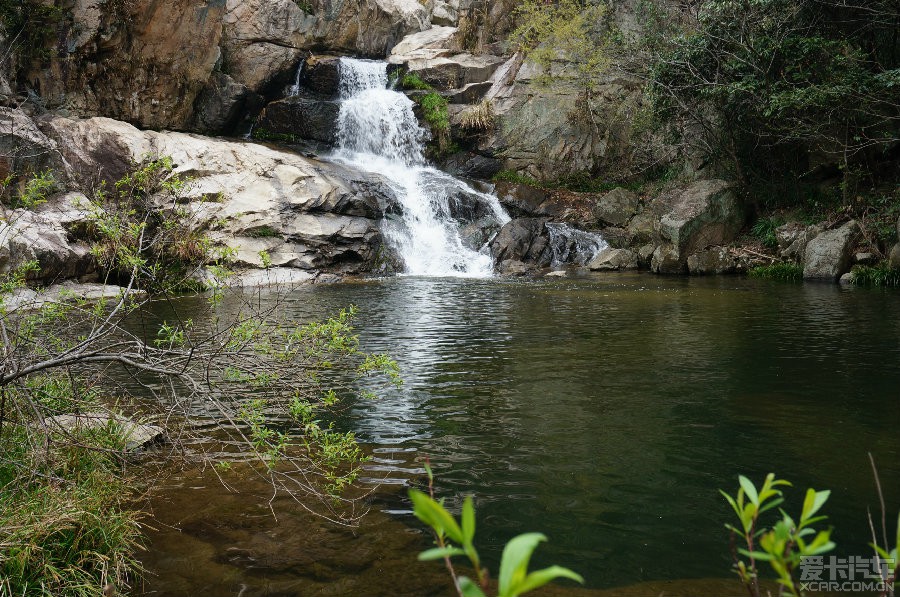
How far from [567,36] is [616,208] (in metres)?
9.28

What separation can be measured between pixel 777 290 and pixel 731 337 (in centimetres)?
681

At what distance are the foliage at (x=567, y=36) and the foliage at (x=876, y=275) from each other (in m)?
15.6

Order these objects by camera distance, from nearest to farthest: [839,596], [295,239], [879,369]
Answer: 1. [839,596]
2. [879,369]
3. [295,239]

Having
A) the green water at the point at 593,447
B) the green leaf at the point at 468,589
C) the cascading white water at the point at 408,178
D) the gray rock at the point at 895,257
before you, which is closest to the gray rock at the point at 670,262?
the cascading white water at the point at 408,178

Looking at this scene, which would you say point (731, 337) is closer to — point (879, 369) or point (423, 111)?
point (879, 369)

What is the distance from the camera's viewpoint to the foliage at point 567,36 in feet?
93.4

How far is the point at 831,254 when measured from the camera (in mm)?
16938

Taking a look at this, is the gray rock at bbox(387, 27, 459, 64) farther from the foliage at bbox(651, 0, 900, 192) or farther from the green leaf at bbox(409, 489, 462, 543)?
the green leaf at bbox(409, 489, 462, 543)

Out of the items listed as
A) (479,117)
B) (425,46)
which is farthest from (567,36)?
(425,46)

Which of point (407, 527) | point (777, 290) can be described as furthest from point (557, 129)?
point (407, 527)

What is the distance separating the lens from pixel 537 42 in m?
31.5

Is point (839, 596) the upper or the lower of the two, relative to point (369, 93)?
lower

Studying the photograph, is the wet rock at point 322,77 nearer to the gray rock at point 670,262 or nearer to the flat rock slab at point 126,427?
the gray rock at point 670,262

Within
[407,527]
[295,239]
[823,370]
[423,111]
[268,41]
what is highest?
[268,41]
